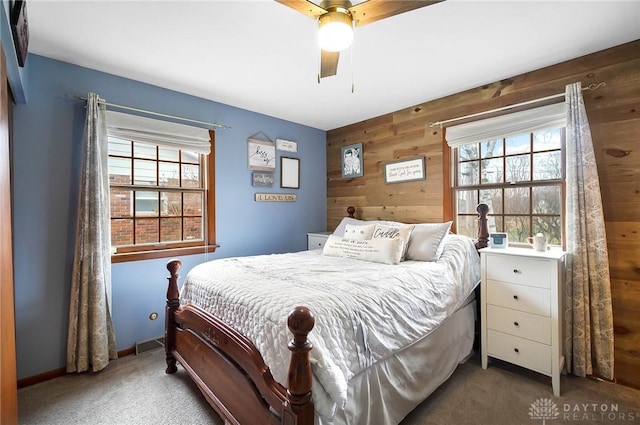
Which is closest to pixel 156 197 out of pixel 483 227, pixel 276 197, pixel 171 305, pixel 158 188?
pixel 158 188

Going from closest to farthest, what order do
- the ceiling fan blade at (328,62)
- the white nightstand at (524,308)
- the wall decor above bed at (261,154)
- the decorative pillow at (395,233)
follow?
1. the ceiling fan blade at (328,62)
2. the white nightstand at (524,308)
3. the decorative pillow at (395,233)
4. the wall decor above bed at (261,154)

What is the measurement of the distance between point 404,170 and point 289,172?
4.59ft

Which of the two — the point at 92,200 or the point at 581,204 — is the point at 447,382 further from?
the point at 92,200

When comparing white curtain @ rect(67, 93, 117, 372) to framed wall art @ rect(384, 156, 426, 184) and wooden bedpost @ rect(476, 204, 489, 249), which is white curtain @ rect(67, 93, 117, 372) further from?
wooden bedpost @ rect(476, 204, 489, 249)

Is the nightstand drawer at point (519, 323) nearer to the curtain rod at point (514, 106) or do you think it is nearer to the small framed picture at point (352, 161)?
the curtain rod at point (514, 106)

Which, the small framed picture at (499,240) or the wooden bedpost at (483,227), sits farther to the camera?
the wooden bedpost at (483,227)

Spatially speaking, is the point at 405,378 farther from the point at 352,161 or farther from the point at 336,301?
the point at 352,161

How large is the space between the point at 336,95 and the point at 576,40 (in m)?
1.84

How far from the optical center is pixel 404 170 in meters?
3.34

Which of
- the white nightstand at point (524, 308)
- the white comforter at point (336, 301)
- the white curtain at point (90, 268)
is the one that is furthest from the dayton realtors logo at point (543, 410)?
the white curtain at point (90, 268)

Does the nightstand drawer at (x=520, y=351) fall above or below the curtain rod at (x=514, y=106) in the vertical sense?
below

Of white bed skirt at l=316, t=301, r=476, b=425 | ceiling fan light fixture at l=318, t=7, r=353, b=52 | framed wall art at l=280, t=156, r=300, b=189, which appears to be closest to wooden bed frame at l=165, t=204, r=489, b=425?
white bed skirt at l=316, t=301, r=476, b=425

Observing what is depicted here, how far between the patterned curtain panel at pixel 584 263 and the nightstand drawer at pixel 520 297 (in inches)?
12.1

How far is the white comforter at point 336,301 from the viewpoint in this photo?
127 centimetres
